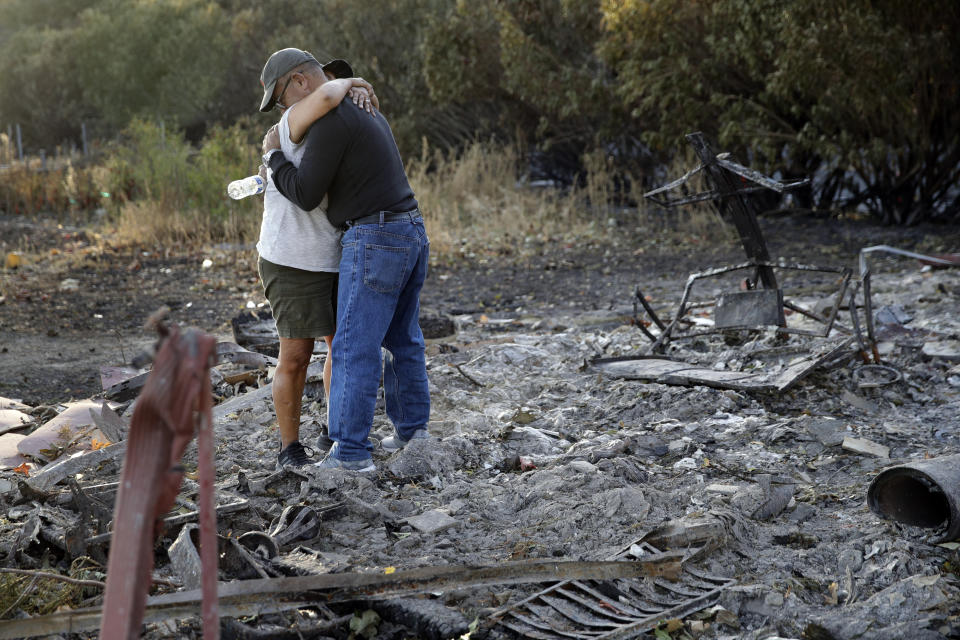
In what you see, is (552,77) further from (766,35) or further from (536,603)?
(536,603)

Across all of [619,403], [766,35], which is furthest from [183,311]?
[766,35]

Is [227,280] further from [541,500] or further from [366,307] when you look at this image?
[541,500]

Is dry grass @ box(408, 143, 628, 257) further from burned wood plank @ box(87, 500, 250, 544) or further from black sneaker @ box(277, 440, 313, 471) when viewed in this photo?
burned wood plank @ box(87, 500, 250, 544)

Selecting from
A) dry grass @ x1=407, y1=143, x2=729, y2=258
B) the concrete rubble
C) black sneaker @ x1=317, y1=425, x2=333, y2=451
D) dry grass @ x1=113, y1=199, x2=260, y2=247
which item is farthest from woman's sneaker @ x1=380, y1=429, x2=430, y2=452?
dry grass @ x1=113, y1=199, x2=260, y2=247

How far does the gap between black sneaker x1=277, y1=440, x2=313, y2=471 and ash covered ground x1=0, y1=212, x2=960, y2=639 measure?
12cm

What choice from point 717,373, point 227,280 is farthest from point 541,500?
point 227,280

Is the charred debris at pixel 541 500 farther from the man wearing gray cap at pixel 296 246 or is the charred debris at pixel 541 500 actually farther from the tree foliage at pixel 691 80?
the tree foliage at pixel 691 80

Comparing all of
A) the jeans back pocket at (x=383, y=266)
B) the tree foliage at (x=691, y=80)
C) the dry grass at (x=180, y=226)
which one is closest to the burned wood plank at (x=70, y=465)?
the jeans back pocket at (x=383, y=266)

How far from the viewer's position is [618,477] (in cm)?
373

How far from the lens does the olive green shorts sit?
3.67m

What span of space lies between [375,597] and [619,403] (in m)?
2.77

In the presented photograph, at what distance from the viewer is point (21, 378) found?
20.2 ft

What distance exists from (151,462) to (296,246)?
2.53 meters

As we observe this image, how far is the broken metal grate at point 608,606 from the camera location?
2.50m
